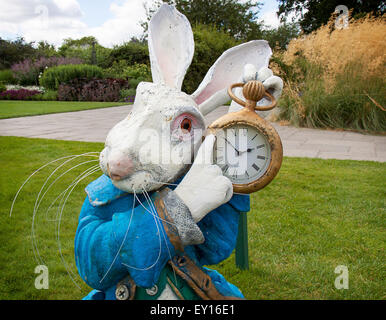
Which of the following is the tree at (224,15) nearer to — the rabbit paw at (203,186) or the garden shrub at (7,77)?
the garden shrub at (7,77)

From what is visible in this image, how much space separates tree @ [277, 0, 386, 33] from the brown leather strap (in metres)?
19.0

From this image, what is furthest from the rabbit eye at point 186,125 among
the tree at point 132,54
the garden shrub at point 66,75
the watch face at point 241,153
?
the tree at point 132,54

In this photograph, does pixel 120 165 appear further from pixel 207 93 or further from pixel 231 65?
pixel 231 65

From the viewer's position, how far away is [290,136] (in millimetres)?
7633

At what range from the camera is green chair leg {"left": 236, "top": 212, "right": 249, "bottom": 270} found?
2508mm

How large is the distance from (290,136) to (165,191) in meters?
Result: 6.78

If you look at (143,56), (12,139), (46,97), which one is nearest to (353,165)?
(12,139)

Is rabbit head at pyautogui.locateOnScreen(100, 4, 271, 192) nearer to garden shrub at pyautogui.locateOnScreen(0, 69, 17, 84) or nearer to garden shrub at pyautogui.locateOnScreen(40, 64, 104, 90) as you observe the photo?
garden shrub at pyautogui.locateOnScreen(40, 64, 104, 90)

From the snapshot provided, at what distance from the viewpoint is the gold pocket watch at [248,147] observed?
1.26m

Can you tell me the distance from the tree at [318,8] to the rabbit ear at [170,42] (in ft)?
61.3

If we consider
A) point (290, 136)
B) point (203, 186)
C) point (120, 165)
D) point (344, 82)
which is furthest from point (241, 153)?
point (344, 82)

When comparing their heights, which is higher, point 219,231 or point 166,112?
point 166,112

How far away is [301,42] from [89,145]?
19.9 ft
